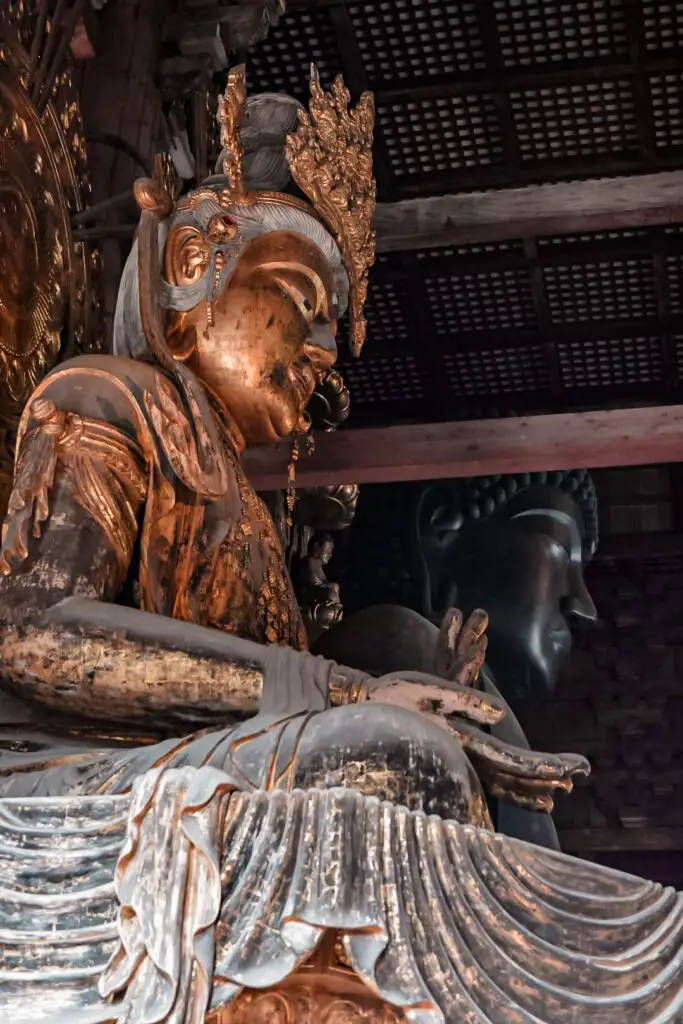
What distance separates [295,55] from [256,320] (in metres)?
1.41

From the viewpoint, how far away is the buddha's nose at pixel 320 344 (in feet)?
10.9

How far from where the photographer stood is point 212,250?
323cm

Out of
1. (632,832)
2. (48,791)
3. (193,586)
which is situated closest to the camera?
(48,791)

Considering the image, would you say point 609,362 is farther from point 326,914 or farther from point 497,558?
point 326,914

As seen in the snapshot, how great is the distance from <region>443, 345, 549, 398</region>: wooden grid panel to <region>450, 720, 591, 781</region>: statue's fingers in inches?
91.9

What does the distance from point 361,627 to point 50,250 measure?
3.48 ft

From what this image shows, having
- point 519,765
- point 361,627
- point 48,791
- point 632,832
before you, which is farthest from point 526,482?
point 48,791

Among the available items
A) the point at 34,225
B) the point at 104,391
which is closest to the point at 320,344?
the point at 104,391

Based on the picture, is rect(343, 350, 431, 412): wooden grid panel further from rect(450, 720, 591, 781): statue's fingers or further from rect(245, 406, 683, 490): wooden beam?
rect(450, 720, 591, 781): statue's fingers

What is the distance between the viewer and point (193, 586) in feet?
10.1

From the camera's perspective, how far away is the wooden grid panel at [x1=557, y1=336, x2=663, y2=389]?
4918 millimetres

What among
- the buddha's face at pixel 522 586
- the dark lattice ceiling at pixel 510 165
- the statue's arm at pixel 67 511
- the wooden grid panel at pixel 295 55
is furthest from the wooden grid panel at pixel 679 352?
the statue's arm at pixel 67 511

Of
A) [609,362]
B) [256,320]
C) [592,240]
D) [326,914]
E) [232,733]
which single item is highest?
[592,240]

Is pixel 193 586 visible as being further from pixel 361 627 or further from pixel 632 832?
pixel 632 832
